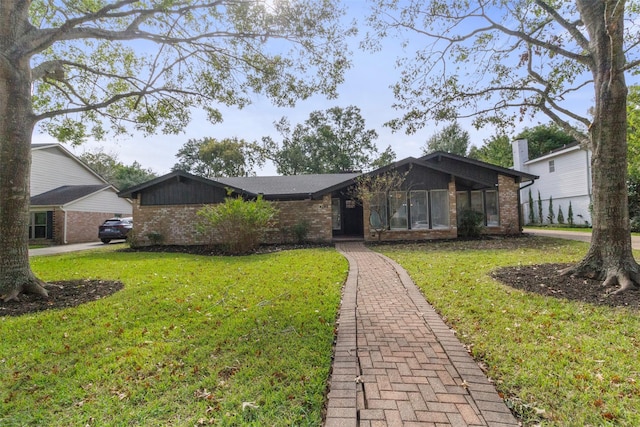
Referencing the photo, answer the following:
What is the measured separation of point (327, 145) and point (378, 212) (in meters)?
23.6

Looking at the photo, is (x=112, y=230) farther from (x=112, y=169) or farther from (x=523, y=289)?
(x=112, y=169)

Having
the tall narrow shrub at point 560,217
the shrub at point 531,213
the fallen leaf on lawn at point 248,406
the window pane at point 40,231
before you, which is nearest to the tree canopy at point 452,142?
the shrub at point 531,213

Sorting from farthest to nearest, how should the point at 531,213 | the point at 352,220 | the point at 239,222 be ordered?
1. the point at 531,213
2. the point at 352,220
3. the point at 239,222

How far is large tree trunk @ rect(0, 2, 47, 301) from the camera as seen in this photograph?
552 cm

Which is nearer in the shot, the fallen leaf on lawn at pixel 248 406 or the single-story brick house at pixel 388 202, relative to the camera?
the fallen leaf on lawn at pixel 248 406

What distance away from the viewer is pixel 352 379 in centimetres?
271

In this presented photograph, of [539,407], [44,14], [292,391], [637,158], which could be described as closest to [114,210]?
[44,14]

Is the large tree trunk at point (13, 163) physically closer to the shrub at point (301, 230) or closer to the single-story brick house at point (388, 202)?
the single-story brick house at point (388, 202)

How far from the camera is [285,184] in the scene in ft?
55.5

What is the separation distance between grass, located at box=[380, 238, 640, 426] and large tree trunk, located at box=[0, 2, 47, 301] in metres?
7.27

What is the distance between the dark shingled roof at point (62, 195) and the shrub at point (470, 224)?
21.7m

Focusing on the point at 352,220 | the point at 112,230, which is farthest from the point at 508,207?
the point at 112,230

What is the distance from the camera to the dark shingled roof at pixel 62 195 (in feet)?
58.6

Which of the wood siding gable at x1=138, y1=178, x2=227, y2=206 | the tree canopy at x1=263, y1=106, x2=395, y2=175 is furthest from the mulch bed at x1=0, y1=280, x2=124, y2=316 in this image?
the tree canopy at x1=263, y1=106, x2=395, y2=175
